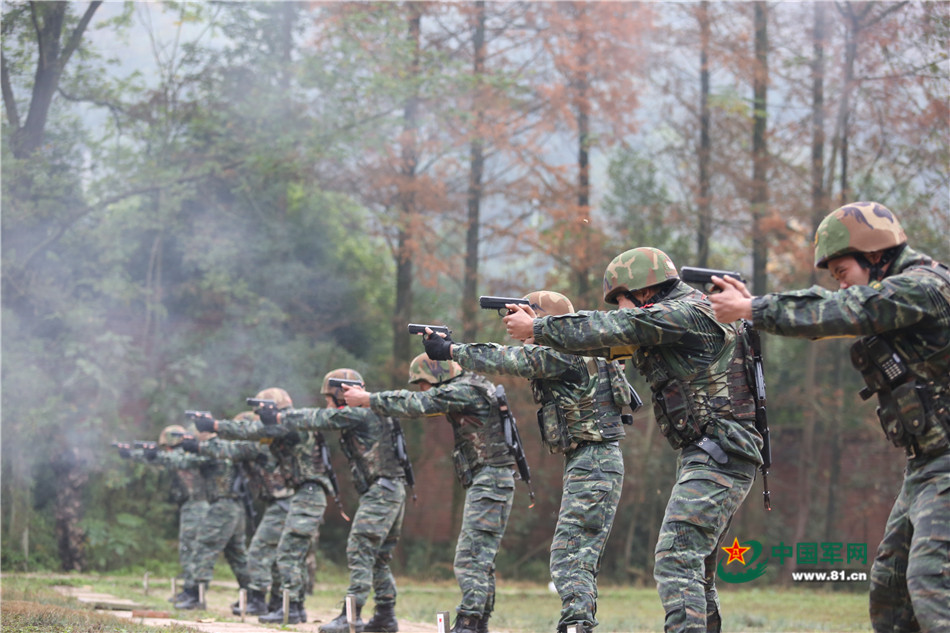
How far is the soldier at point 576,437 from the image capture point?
21.9ft

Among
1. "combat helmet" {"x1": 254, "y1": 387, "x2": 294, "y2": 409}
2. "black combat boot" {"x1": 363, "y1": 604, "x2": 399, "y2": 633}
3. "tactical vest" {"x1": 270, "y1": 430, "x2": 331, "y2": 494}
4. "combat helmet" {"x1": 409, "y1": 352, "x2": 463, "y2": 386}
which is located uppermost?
"combat helmet" {"x1": 409, "y1": 352, "x2": 463, "y2": 386}

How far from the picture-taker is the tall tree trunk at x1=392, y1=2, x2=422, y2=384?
2200 cm

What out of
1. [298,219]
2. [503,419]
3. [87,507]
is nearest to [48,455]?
[87,507]

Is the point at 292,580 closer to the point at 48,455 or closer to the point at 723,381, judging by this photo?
the point at 723,381

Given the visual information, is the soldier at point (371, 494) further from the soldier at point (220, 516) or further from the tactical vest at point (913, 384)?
the tactical vest at point (913, 384)

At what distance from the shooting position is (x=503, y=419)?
8.68m

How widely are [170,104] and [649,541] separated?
15.4 meters

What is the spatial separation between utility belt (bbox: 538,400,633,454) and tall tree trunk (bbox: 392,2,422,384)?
48.6 feet

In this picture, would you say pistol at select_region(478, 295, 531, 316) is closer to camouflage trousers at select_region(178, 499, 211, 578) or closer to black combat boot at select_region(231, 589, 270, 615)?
black combat boot at select_region(231, 589, 270, 615)

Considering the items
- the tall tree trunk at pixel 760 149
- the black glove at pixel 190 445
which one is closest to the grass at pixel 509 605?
the black glove at pixel 190 445

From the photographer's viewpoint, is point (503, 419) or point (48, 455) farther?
point (48, 455)

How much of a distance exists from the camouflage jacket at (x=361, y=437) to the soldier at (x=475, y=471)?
125 centimetres

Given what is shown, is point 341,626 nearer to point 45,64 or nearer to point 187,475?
point 187,475

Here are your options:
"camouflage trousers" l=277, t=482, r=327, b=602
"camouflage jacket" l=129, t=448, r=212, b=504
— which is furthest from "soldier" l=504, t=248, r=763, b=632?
"camouflage jacket" l=129, t=448, r=212, b=504
